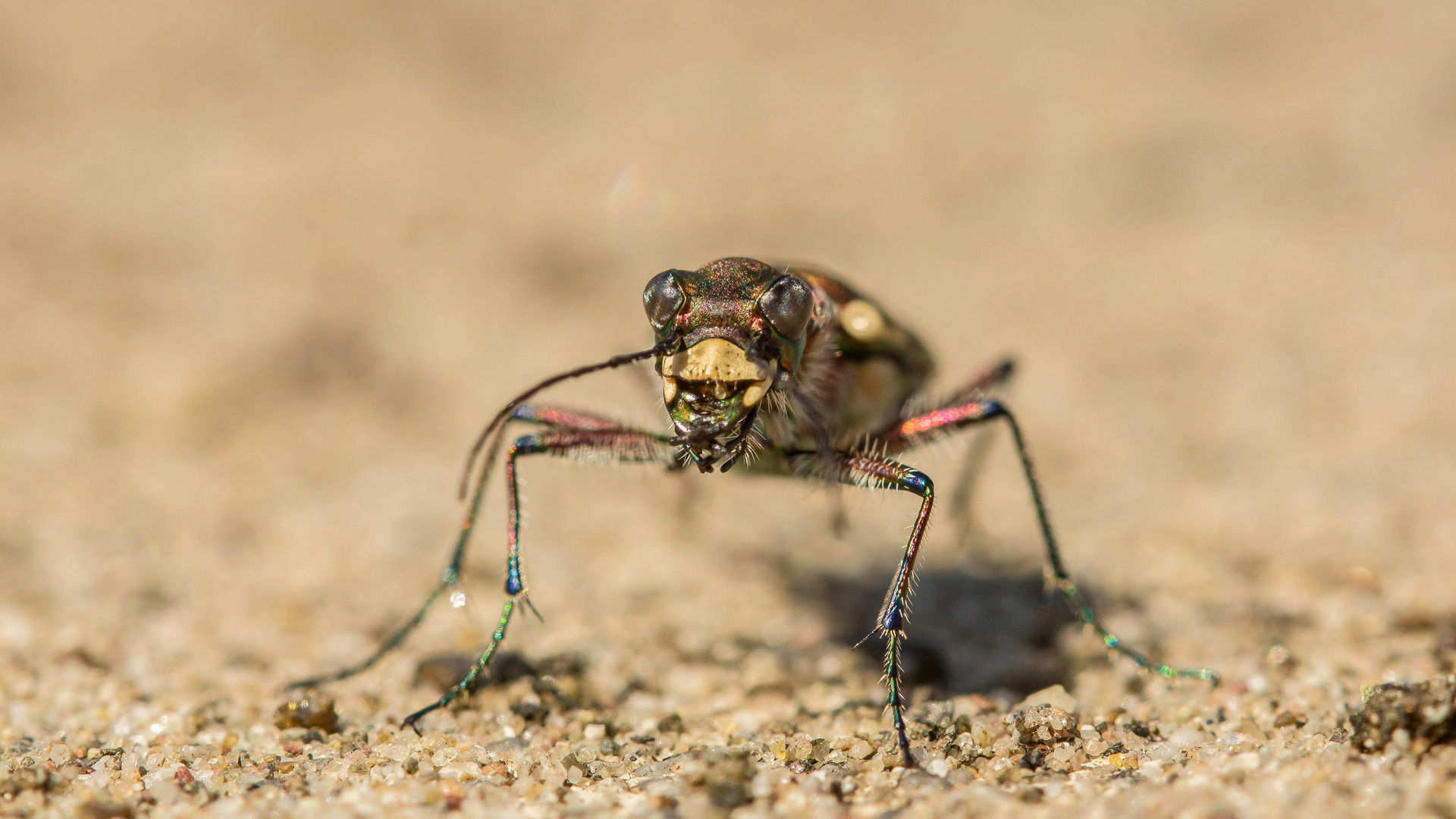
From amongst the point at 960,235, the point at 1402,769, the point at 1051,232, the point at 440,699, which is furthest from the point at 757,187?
the point at 1402,769

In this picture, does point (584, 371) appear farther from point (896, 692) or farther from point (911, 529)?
point (896, 692)

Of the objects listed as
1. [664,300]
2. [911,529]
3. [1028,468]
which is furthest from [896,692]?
[664,300]

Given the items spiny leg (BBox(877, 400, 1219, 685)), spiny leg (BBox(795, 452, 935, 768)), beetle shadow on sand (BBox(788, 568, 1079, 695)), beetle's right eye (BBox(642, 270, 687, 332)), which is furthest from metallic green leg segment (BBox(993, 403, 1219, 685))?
beetle's right eye (BBox(642, 270, 687, 332))

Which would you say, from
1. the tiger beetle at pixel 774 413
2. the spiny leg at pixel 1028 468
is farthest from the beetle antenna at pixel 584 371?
the spiny leg at pixel 1028 468

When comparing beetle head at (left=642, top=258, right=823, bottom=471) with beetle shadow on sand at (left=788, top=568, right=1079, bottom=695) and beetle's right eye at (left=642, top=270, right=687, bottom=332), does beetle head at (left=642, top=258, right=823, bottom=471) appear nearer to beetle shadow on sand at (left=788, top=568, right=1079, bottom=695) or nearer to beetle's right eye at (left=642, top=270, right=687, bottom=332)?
beetle's right eye at (left=642, top=270, right=687, bottom=332)

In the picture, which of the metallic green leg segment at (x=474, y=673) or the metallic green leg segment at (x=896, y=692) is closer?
the metallic green leg segment at (x=896, y=692)

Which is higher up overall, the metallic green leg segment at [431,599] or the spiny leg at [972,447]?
the spiny leg at [972,447]

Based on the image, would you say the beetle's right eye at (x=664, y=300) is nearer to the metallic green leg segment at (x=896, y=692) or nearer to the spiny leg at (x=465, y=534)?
the spiny leg at (x=465, y=534)

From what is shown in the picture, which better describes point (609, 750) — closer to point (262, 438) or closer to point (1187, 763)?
point (1187, 763)
